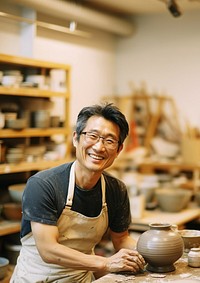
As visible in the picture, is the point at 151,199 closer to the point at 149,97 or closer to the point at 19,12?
the point at 149,97

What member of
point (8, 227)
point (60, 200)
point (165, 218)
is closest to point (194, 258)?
point (60, 200)

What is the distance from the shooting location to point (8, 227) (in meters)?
3.97

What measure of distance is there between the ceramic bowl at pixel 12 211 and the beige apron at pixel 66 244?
1115 millimetres

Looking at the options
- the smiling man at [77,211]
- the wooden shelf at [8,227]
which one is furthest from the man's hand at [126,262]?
the wooden shelf at [8,227]

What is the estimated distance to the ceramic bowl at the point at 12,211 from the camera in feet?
13.3

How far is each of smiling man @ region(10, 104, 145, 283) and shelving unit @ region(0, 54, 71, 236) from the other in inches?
46.2

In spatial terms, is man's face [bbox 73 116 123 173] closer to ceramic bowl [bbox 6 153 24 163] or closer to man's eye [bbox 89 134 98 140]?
man's eye [bbox 89 134 98 140]

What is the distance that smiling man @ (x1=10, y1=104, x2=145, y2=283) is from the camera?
2.66m

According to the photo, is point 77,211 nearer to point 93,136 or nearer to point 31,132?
point 93,136

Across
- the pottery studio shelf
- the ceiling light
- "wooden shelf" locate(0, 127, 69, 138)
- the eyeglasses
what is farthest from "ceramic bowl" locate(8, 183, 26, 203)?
the ceiling light

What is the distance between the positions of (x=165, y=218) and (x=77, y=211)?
1.90 meters

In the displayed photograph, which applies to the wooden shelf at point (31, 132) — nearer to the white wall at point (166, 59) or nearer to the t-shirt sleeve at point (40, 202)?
the t-shirt sleeve at point (40, 202)

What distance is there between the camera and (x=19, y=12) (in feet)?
16.3

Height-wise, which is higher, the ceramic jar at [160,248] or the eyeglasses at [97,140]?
the eyeglasses at [97,140]
